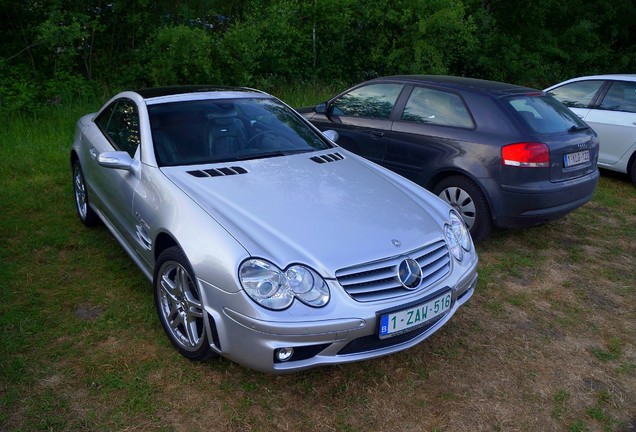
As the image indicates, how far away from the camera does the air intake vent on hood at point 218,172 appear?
140 inches

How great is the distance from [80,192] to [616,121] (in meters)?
6.47

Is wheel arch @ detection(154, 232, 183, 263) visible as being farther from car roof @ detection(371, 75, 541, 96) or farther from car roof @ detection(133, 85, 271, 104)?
car roof @ detection(371, 75, 541, 96)

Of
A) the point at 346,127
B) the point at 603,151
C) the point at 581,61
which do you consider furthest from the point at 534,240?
the point at 581,61

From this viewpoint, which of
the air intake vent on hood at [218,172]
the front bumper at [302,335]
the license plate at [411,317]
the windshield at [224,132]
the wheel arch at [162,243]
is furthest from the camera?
the windshield at [224,132]

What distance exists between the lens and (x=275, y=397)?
9.78ft

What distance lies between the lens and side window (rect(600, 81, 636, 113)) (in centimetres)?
721

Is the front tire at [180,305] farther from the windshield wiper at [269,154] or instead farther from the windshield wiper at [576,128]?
the windshield wiper at [576,128]

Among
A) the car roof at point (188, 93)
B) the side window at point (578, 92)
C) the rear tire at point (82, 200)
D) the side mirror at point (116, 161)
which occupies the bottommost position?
the rear tire at point (82, 200)

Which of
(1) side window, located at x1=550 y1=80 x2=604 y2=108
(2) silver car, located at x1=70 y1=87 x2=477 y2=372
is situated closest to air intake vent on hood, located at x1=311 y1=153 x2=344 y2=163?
(2) silver car, located at x1=70 y1=87 x2=477 y2=372

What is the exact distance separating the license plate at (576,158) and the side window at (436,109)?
34.2 inches

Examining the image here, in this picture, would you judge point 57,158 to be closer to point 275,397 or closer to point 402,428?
point 275,397

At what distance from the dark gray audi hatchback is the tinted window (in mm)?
13

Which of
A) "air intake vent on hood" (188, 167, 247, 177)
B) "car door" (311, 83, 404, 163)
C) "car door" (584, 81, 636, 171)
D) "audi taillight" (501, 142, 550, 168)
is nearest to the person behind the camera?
"air intake vent on hood" (188, 167, 247, 177)

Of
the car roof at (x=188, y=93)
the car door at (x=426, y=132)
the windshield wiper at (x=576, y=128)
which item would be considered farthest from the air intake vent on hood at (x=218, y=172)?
the windshield wiper at (x=576, y=128)
